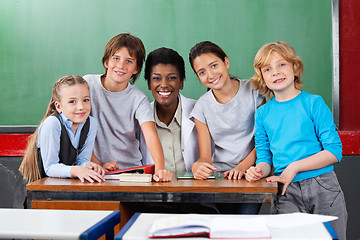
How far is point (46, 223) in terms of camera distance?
52.5 inches

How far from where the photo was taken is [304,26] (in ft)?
10.4

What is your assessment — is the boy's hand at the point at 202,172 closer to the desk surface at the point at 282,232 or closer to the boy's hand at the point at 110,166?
the boy's hand at the point at 110,166

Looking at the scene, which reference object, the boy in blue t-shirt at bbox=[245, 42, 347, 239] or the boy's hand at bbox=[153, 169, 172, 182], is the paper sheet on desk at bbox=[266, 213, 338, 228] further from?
the boy's hand at bbox=[153, 169, 172, 182]

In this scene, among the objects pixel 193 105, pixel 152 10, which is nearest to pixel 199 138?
pixel 193 105

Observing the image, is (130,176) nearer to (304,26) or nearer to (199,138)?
(199,138)

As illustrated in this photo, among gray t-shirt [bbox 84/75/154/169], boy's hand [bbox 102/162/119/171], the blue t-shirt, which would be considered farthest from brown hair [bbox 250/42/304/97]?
boy's hand [bbox 102/162/119/171]

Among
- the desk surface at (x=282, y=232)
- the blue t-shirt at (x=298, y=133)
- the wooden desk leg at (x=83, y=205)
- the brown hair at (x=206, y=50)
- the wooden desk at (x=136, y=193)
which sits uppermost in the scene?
the brown hair at (x=206, y=50)

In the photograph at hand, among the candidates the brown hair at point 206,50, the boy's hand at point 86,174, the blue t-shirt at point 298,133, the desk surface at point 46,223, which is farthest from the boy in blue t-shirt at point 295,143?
the desk surface at point 46,223

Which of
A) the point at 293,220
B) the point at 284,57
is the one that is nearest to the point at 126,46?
the point at 284,57

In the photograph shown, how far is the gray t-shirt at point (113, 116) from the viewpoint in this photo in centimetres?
248

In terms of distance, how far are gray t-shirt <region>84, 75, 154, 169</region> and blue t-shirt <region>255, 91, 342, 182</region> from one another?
0.76m

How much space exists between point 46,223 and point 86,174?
63 cm

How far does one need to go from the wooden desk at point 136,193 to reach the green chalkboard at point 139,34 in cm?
159

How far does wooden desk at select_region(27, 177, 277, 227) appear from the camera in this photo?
5.78 feet
